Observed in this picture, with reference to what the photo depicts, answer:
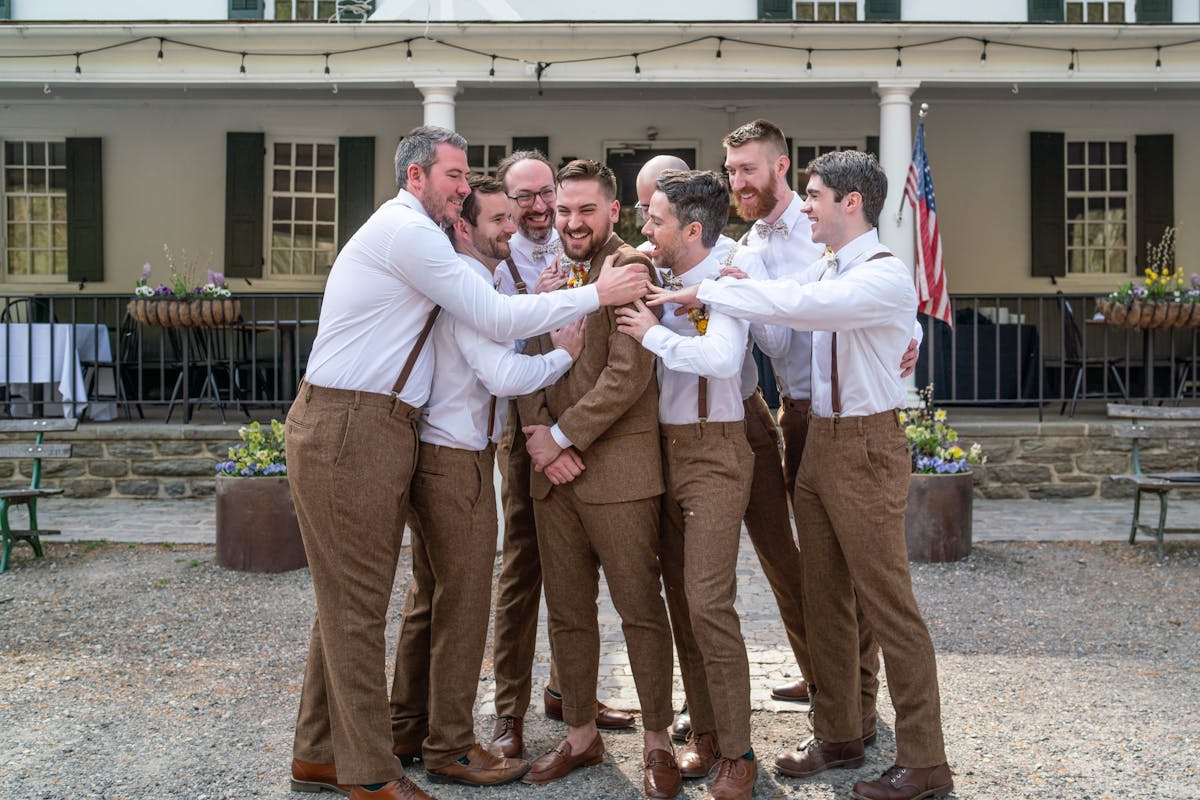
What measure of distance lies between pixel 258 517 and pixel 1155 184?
1021 centimetres

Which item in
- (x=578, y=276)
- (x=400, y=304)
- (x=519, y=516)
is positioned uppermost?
(x=578, y=276)

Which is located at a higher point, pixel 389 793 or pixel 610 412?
pixel 610 412

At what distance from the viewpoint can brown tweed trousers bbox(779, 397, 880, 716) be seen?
13.7ft

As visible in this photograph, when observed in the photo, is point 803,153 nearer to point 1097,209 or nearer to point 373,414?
point 1097,209

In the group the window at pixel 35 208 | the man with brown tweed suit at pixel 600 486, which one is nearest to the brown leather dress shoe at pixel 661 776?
the man with brown tweed suit at pixel 600 486

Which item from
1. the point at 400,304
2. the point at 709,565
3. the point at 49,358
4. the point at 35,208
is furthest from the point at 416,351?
the point at 35,208

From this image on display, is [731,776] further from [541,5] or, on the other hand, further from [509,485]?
[541,5]

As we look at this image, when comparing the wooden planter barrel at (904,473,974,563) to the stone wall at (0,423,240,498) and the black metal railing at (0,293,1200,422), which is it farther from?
the stone wall at (0,423,240,498)

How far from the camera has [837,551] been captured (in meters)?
3.93

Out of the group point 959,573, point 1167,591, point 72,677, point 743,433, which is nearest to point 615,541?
point 743,433

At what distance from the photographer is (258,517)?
6.95 metres

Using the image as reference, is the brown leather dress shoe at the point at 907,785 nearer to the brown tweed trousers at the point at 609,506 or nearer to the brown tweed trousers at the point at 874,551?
the brown tweed trousers at the point at 874,551

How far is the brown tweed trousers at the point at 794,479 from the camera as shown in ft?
13.7

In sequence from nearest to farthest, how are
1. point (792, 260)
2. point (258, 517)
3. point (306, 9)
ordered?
1. point (792, 260)
2. point (258, 517)
3. point (306, 9)
